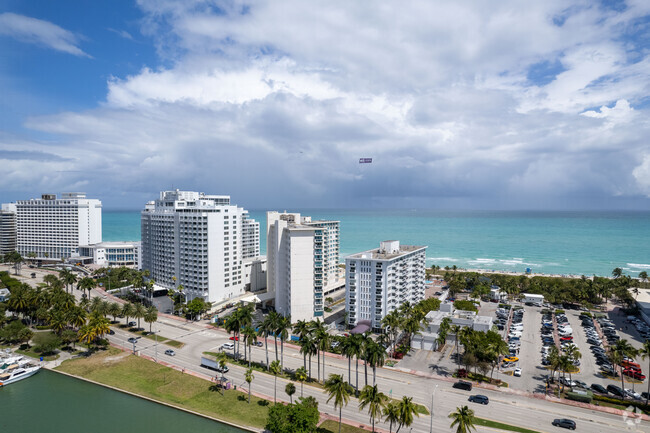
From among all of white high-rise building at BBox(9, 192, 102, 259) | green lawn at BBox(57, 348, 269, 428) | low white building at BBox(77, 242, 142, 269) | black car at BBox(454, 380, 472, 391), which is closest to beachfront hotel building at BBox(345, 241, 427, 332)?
black car at BBox(454, 380, 472, 391)

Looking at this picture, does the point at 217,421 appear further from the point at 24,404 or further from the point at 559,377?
the point at 559,377

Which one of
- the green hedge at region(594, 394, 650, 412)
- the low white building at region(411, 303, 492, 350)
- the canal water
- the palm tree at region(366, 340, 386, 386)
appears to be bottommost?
the canal water

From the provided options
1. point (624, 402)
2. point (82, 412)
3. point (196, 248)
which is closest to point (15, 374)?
point (82, 412)

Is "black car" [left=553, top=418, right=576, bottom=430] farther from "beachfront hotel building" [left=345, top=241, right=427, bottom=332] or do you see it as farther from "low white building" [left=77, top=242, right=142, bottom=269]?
"low white building" [left=77, top=242, right=142, bottom=269]

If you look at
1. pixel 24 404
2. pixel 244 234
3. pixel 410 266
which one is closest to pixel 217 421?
pixel 24 404

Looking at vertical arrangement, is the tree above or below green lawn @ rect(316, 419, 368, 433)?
above

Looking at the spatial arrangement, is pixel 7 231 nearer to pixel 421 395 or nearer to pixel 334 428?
pixel 334 428

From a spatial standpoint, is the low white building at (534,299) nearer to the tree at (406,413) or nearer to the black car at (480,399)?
the black car at (480,399)

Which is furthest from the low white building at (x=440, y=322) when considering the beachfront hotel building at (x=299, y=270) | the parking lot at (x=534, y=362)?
the beachfront hotel building at (x=299, y=270)
